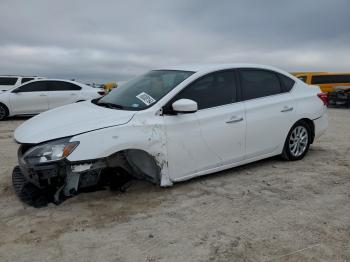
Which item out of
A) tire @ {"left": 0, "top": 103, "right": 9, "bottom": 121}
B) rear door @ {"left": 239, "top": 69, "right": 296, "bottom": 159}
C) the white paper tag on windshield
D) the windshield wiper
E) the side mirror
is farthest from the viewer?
tire @ {"left": 0, "top": 103, "right": 9, "bottom": 121}

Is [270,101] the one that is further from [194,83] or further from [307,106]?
[194,83]

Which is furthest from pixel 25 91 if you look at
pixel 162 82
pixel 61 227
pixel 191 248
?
pixel 191 248

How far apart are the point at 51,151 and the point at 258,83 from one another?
298 cm

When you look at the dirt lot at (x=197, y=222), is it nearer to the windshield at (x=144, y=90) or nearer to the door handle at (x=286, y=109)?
the door handle at (x=286, y=109)

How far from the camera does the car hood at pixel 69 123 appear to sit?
382 cm

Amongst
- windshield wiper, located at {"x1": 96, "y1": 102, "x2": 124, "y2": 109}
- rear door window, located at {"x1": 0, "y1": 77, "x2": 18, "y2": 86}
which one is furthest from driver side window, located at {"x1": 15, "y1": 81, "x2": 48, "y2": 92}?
windshield wiper, located at {"x1": 96, "y1": 102, "x2": 124, "y2": 109}

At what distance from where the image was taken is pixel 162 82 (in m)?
4.77

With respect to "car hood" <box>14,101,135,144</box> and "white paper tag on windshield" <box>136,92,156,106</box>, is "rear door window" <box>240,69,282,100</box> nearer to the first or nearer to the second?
"white paper tag on windshield" <box>136,92,156,106</box>

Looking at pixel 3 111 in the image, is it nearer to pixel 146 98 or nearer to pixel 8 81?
pixel 8 81

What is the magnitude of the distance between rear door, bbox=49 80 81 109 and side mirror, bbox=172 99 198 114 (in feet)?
31.6

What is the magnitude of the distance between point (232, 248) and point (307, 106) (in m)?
3.38

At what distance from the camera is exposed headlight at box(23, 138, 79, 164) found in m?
3.68

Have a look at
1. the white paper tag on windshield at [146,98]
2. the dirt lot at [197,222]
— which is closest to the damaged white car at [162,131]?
the white paper tag on windshield at [146,98]

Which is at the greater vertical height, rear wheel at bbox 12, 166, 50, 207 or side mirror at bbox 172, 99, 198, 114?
side mirror at bbox 172, 99, 198, 114
